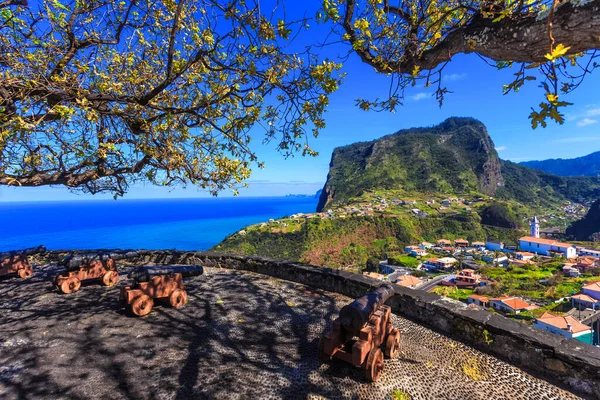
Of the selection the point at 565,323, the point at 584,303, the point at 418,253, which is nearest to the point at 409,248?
the point at 418,253

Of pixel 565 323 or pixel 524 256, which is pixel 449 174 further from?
pixel 565 323

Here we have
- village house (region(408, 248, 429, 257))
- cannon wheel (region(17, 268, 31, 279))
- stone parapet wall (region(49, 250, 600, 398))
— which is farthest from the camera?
village house (region(408, 248, 429, 257))

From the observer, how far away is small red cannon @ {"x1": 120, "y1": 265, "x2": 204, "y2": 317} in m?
4.53

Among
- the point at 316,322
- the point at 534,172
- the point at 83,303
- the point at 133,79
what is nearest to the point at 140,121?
the point at 133,79

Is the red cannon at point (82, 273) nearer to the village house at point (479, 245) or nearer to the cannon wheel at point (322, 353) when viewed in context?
the cannon wheel at point (322, 353)

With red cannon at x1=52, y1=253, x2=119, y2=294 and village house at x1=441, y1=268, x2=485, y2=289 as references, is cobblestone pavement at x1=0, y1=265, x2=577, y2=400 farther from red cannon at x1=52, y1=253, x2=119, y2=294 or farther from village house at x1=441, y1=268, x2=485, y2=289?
village house at x1=441, y1=268, x2=485, y2=289

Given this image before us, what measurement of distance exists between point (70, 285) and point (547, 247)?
78991 millimetres

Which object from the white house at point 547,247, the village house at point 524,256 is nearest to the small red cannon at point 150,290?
the village house at point 524,256

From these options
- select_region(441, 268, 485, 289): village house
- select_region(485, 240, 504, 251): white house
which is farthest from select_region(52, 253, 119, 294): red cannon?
select_region(485, 240, 504, 251): white house

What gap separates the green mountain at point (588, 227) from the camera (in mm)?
81812

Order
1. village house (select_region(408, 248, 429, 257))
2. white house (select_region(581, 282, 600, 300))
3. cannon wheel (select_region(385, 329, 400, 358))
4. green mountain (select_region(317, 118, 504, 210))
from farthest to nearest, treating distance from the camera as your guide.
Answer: green mountain (select_region(317, 118, 504, 210)), village house (select_region(408, 248, 429, 257)), white house (select_region(581, 282, 600, 300)), cannon wheel (select_region(385, 329, 400, 358))

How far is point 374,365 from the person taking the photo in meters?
2.86

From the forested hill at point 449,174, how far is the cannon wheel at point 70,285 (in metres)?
114

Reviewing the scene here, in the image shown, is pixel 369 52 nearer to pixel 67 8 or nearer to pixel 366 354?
pixel 366 354
